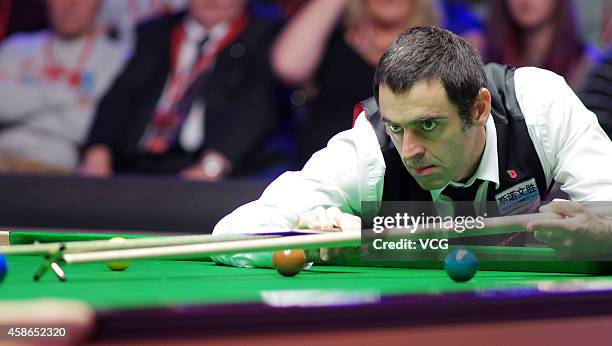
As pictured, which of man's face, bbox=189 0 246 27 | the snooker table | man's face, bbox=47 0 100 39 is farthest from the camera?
man's face, bbox=47 0 100 39

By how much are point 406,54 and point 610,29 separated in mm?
3653

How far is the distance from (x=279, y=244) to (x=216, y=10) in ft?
14.6

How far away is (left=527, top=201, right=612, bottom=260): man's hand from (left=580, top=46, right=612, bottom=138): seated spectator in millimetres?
2190

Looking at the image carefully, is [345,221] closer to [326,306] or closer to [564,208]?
[564,208]

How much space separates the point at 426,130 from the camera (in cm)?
259

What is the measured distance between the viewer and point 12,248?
2311 mm

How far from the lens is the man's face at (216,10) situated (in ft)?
21.1

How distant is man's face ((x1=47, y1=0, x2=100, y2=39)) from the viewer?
6723 mm

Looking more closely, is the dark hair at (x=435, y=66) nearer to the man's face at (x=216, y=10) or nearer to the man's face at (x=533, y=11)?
the man's face at (x=533, y=11)

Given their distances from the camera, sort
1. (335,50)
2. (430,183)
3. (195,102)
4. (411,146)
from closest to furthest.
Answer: (411,146), (430,183), (335,50), (195,102)

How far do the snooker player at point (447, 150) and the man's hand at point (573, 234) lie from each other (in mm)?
288

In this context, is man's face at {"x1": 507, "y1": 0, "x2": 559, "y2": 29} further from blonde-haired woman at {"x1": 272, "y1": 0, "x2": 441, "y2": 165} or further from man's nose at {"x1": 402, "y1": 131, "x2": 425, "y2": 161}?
man's nose at {"x1": 402, "y1": 131, "x2": 425, "y2": 161}

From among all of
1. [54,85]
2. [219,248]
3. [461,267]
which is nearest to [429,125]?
[461,267]

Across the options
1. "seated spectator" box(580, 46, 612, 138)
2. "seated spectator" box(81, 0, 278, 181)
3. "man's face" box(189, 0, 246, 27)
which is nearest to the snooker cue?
"seated spectator" box(580, 46, 612, 138)
